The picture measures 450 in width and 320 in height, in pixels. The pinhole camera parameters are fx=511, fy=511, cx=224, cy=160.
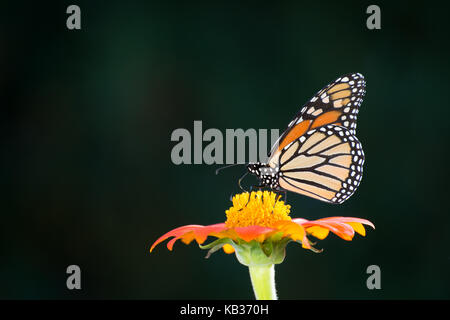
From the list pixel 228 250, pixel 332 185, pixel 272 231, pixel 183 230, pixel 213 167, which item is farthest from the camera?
pixel 213 167

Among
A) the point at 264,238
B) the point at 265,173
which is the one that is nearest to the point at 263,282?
the point at 264,238

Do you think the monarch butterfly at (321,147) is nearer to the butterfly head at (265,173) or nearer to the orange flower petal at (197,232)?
the butterfly head at (265,173)

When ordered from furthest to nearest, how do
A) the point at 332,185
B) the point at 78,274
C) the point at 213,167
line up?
the point at 213,167 → the point at 78,274 → the point at 332,185

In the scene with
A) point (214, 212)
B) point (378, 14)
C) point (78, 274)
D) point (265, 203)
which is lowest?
point (78, 274)

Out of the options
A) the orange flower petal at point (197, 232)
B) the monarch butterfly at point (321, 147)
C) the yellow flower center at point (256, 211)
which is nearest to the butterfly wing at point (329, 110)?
the monarch butterfly at point (321, 147)

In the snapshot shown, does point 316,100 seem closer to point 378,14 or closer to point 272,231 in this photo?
point 272,231

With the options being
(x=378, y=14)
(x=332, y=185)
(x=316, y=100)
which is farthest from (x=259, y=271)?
(x=378, y=14)

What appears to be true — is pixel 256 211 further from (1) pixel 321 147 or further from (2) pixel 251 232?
(1) pixel 321 147
